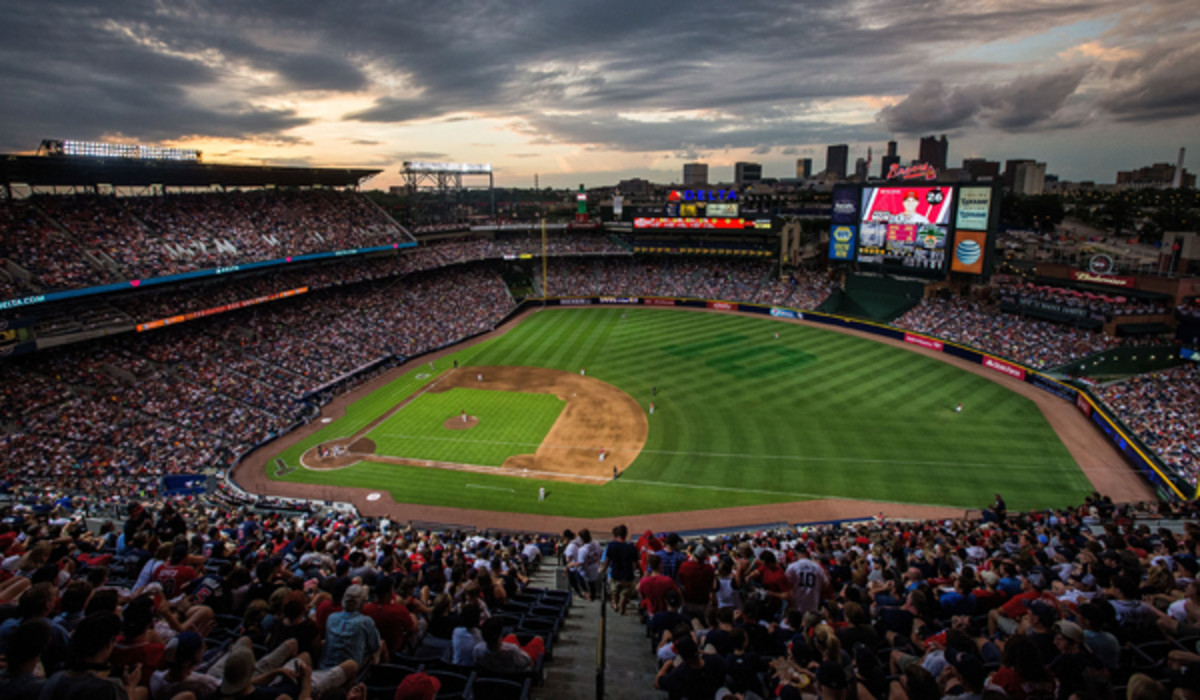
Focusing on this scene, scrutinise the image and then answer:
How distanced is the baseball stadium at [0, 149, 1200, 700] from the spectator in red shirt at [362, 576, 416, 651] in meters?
0.12

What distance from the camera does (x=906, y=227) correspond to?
4822cm

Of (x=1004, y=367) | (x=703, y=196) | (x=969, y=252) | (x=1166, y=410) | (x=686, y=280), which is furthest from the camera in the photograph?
(x=703, y=196)

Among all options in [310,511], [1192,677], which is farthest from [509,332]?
[1192,677]

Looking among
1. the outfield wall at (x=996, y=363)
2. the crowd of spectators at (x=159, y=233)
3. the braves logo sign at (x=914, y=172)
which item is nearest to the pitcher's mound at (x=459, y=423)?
the crowd of spectators at (x=159, y=233)

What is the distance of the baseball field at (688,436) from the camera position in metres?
25.3

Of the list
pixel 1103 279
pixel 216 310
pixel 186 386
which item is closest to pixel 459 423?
pixel 186 386

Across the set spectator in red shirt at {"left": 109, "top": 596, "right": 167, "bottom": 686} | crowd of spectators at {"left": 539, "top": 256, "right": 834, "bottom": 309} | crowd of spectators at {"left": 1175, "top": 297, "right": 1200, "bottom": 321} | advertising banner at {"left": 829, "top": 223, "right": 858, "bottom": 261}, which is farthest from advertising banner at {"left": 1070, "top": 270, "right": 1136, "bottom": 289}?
spectator in red shirt at {"left": 109, "top": 596, "right": 167, "bottom": 686}

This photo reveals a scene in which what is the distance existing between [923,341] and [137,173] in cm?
5864

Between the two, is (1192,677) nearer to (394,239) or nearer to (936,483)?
(936,483)

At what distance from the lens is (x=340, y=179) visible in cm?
5362

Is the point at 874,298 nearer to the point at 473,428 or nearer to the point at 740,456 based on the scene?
the point at 740,456

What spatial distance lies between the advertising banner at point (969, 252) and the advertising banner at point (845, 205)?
29.8 feet

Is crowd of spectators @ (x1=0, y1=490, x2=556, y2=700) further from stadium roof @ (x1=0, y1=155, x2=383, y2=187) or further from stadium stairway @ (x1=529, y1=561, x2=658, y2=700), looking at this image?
stadium roof @ (x1=0, y1=155, x2=383, y2=187)

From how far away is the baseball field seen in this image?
83.0 feet
